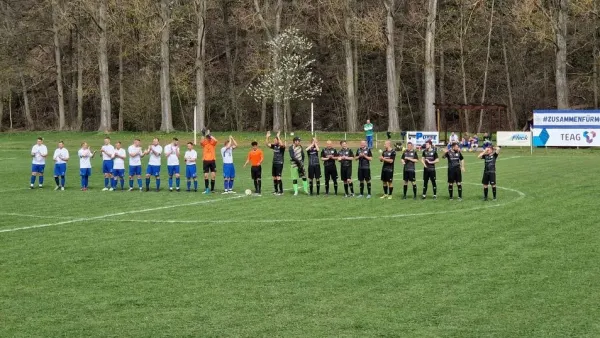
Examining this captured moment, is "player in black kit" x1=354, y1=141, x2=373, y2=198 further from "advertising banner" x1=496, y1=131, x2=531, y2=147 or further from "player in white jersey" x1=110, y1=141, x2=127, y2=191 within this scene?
"advertising banner" x1=496, y1=131, x2=531, y2=147

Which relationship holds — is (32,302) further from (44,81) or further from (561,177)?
(44,81)

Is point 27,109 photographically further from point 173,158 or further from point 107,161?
point 173,158

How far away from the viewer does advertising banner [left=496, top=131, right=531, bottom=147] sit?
54.5 meters

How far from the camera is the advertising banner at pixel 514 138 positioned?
54.5 metres

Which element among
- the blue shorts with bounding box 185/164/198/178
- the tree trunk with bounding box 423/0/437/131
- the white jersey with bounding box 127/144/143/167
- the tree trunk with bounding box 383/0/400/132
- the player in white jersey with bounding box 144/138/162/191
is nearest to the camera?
the blue shorts with bounding box 185/164/198/178

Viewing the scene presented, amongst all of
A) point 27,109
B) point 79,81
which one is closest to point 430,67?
point 79,81

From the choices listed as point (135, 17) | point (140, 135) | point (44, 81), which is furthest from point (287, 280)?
point (44, 81)

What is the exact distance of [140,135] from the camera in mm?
67625

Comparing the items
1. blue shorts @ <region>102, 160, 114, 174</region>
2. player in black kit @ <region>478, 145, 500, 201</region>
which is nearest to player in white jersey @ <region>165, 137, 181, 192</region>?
blue shorts @ <region>102, 160, 114, 174</region>

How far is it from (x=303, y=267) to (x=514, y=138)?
40765 mm

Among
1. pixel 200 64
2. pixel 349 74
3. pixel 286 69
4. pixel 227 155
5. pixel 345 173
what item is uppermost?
pixel 200 64

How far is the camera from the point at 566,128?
174 feet

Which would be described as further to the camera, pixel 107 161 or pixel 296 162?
pixel 107 161

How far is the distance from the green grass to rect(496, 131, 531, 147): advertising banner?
26156 millimetres
